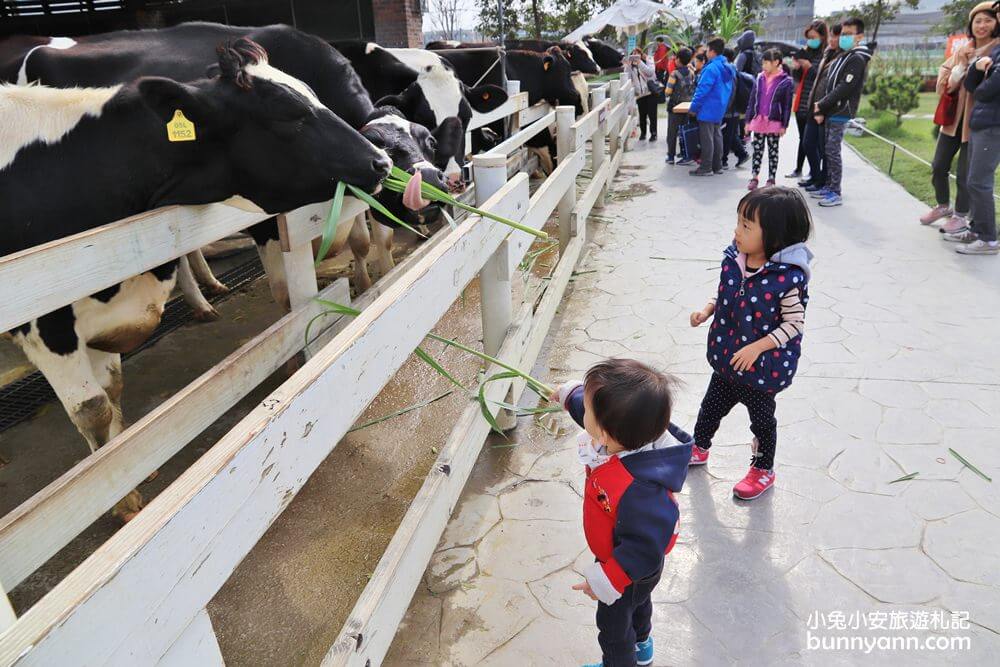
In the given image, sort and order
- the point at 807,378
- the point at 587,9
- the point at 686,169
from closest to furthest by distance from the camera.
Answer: the point at 807,378 → the point at 686,169 → the point at 587,9

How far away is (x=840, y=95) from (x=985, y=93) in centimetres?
171

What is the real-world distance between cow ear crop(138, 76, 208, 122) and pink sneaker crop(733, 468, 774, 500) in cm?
257

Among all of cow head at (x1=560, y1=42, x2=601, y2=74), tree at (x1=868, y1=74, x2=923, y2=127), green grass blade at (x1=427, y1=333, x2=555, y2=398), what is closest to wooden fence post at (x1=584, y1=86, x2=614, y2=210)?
cow head at (x1=560, y1=42, x2=601, y2=74)

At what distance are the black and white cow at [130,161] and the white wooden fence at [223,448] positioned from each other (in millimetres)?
214

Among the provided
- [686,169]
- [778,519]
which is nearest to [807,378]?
[778,519]

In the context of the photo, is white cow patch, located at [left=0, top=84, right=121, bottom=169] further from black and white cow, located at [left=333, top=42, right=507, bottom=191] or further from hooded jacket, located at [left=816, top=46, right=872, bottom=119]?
hooded jacket, located at [left=816, top=46, right=872, bottom=119]

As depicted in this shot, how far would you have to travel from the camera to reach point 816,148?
7273 millimetres

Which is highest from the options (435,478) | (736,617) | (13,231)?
(13,231)

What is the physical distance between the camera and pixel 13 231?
253cm

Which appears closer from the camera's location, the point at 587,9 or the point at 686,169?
the point at 686,169

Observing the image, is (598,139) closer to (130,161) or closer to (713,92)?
(713,92)

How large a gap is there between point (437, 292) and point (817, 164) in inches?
257

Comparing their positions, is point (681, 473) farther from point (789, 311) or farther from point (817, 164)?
point (817, 164)

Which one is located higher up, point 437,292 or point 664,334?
point 437,292
